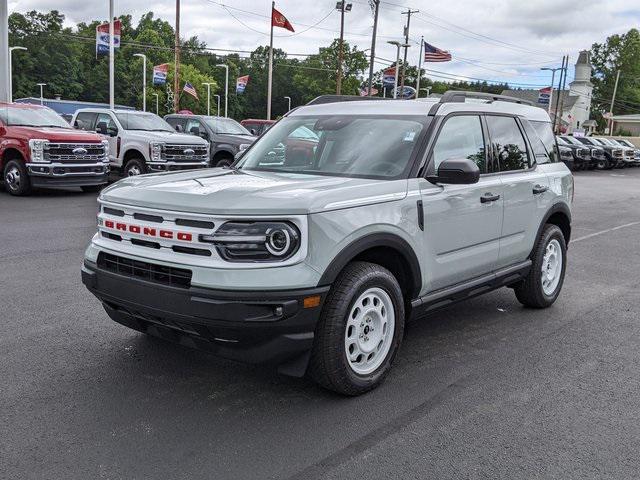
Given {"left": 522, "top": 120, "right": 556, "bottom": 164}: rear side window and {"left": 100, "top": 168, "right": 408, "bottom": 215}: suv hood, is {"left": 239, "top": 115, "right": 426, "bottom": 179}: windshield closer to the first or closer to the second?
{"left": 100, "top": 168, "right": 408, "bottom": 215}: suv hood

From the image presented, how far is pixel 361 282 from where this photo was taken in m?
3.81

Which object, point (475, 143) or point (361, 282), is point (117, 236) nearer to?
point (361, 282)

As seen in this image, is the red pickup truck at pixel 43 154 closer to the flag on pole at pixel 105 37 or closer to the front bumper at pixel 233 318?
the front bumper at pixel 233 318

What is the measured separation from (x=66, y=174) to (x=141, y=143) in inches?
86.9

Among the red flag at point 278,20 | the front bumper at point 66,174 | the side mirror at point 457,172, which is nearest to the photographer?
the side mirror at point 457,172

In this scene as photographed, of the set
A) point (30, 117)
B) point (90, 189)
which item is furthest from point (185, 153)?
point (30, 117)

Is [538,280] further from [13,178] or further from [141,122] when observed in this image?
[141,122]

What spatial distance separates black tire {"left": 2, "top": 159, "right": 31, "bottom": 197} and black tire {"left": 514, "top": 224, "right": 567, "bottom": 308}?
37.0 feet

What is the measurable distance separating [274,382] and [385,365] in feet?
2.42

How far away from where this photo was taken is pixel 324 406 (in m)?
3.86

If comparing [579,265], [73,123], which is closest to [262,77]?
[73,123]

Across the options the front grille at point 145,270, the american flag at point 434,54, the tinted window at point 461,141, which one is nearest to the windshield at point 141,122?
the tinted window at point 461,141

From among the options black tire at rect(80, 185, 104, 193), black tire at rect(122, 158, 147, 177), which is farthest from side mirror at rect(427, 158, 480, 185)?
black tire at rect(80, 185, 104, 193)

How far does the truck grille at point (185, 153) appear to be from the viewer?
15.5 meters
